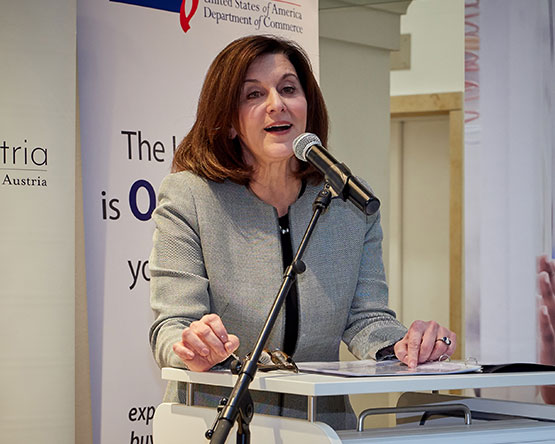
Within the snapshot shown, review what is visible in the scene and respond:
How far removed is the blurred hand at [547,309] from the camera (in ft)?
11.6

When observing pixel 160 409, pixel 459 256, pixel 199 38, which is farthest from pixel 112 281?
pixel 459 256

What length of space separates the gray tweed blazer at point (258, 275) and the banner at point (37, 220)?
47.6 inches

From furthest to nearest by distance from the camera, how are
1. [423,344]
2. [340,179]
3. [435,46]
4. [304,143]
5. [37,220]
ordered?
[435,46] < [37,220] < [423,344] < [304,143] < [340,179]

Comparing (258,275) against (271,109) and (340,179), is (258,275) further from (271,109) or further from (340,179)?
(340,179)

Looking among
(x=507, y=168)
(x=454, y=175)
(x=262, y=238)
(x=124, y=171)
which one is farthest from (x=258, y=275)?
(x=454, y=175)

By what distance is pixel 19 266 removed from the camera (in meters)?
2.78

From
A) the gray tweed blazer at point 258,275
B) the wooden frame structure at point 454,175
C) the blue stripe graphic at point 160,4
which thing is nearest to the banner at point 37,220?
the blue stripe graphic at point 160,4

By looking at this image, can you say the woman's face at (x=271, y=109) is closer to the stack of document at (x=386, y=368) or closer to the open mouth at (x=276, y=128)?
the open mouth at (x=276, y=128)

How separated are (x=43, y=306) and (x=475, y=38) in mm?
2109

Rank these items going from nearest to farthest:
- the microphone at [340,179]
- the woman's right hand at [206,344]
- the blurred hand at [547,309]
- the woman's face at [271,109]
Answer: the microphone at [340,179] < the woman's right hand at [206,344] < the woman's face at [271,109] < the blurred hand at [547,309]

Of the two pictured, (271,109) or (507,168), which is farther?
(507,168)

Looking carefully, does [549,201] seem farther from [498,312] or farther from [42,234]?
[42,234]

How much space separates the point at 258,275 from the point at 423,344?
365 millimetres

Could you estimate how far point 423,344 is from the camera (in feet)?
4.82
